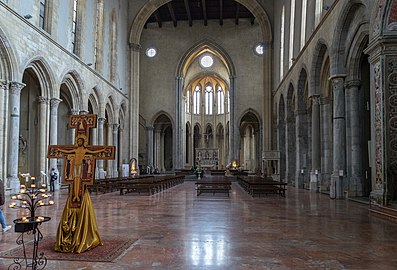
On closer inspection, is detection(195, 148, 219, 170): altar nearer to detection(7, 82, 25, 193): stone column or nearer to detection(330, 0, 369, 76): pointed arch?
detection(7, 82, 25, 193): stone column

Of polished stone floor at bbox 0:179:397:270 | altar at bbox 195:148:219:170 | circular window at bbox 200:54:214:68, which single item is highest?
circular window at bbox 200:54:214:68

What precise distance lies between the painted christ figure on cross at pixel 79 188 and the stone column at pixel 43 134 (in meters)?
14.4

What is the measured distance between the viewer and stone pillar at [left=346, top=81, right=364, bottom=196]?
14750 millimetres

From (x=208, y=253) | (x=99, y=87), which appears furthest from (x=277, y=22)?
(x=208, y=253)

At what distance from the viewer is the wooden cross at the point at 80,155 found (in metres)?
6.02

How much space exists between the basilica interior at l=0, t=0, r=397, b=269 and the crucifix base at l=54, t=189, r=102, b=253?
618mm

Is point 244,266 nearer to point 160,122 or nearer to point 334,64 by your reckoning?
point 334,64

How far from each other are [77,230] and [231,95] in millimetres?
33606

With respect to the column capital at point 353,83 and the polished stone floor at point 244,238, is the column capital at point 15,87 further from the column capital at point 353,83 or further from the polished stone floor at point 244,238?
the column capital at point 353,83

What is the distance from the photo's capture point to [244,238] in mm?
6887

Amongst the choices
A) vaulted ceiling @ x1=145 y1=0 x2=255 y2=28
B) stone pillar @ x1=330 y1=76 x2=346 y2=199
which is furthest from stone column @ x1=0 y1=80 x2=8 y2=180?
vaulted ceiling @ x1=145 y1=0 x2=255 y2=28

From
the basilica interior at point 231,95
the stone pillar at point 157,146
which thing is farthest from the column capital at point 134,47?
the stone pillar at point 157,146

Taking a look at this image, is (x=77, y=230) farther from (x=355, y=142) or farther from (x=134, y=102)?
(x=134, y=102)

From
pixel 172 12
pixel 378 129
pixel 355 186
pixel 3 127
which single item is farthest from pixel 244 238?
pixel 172 12
